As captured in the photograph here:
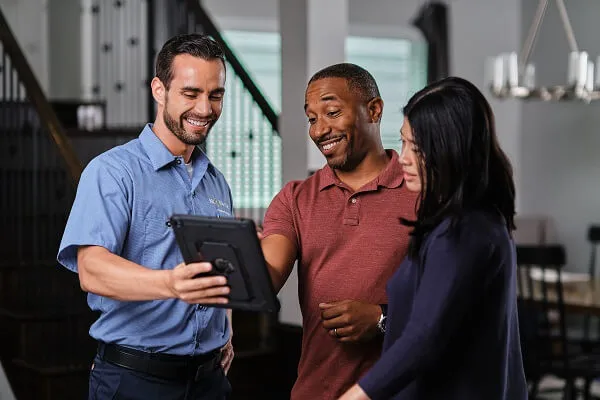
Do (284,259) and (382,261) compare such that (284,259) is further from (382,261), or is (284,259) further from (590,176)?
(590,176)

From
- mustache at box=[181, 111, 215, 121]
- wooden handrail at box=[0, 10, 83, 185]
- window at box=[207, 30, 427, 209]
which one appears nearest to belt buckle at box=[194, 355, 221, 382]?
mustache at box=[181, 111, 215, 121]

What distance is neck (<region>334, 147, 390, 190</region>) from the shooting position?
7.54 feet

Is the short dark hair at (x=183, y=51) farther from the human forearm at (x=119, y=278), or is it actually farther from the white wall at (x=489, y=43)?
the white wall at (x=489, y=43)

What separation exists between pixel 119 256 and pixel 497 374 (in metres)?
0.87

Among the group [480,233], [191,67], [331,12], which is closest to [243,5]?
[331,12]

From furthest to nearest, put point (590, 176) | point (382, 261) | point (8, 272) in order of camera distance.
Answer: point (590, 176) < point (8, 272) < point (382, 261)

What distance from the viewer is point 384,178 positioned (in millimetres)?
2270

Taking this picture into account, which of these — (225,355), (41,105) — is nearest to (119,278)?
(225,355)

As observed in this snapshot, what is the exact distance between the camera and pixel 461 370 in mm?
1793

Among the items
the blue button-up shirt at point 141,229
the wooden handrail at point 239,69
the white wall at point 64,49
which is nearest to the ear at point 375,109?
the blue button-up shirt at point 141,229

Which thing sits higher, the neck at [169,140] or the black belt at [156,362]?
the neck at [169,140]

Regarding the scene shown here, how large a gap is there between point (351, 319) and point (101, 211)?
60cm

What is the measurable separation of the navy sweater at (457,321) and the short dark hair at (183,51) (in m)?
0.79

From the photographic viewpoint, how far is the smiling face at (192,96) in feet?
7.66
